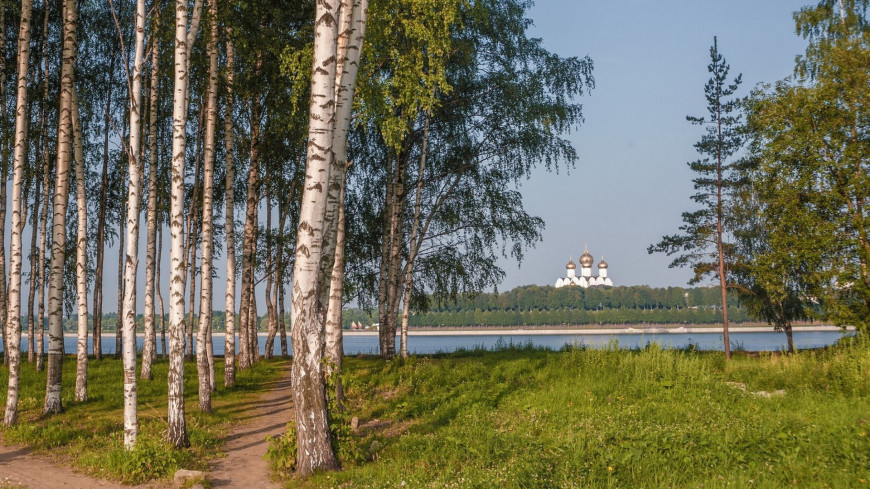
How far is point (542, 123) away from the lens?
709 inches

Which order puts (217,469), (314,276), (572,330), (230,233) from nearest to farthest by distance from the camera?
(314,276) → (217,469) → (230,233) → (572,330)

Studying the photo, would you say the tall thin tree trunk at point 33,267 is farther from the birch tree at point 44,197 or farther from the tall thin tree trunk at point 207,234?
the tall thin tree trunk at point 207,234

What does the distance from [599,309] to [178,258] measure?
14564cm

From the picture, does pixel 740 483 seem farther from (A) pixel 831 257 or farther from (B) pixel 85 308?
(A) pixel 831 257

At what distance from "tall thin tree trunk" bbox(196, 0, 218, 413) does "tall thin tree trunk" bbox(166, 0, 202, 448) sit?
2504mm

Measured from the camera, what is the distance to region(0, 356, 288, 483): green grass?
28.3ft

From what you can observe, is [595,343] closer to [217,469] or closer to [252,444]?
[252,444]

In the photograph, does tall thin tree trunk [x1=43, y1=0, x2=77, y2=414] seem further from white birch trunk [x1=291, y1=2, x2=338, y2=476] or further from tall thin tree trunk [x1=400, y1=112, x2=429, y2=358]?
tall thin tree trunk [x1=400, y1=112, x2=429, y2=358]

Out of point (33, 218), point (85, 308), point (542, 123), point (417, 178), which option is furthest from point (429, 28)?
point (33, 218)

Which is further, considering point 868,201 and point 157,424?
point 868,201

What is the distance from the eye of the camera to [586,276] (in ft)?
546

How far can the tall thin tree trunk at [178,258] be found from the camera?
9.84m

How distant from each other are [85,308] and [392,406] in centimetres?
690

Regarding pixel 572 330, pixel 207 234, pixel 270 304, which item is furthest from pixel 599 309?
pixel 207 234
